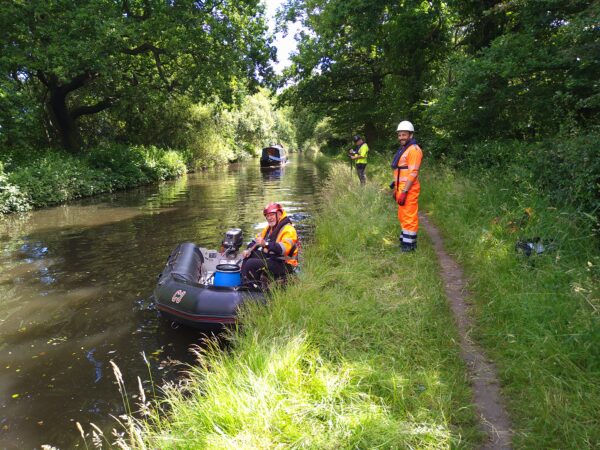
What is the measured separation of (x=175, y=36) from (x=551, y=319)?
652 inches

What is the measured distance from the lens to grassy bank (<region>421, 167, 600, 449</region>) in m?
2.46

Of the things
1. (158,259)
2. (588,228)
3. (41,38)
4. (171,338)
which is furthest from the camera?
(41,38)

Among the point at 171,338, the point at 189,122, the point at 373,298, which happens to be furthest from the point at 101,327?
the point at 189,122

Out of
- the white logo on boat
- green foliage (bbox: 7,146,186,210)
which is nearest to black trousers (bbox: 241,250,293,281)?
the white logo on boat

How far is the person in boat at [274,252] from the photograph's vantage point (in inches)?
197

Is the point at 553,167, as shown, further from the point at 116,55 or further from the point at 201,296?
the point at 116,55

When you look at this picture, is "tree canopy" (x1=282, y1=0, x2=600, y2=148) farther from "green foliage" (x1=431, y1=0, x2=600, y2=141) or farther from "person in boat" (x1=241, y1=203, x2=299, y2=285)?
"person in boat" (x1=241, y1=203, x2=299, y2=285)

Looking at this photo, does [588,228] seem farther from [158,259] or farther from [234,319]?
[158,259]

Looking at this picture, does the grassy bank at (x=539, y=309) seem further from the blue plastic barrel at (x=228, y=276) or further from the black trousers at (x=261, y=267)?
the blue plastic barrel at (x=228, y=276)

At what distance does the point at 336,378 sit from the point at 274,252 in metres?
2.37

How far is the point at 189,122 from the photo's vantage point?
2808 cm

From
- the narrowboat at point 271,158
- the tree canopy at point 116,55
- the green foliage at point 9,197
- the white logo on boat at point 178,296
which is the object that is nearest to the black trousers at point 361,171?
the tree canopy at point 116,55

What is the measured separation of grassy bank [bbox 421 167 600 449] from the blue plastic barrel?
9.52 feet

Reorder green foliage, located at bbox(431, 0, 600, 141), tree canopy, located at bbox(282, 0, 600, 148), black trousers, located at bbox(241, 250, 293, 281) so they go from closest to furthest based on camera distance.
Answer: black trousers, located at bbox(241, 250, 293, 281) → green foliage, located at bbox(431, 0, 600, 141) → tree canopy, located at bbox(282, 0, 600, 148)
